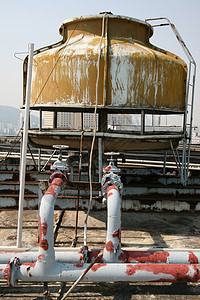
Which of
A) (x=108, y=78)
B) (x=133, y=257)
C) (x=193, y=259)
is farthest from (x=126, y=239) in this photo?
(x=108, y=78)

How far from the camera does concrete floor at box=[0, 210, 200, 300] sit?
14.7 feet

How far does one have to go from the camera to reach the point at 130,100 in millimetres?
6992

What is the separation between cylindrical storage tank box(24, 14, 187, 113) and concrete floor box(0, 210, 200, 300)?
11.7ft

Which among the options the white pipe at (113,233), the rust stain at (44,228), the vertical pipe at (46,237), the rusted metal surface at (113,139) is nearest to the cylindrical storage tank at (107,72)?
the rusted metal surface at (113,139)

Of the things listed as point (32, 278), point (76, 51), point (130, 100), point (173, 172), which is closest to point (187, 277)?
point (32, 278)

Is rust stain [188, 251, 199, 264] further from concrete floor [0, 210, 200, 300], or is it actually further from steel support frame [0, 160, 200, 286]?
concrete floor [0, 210, 200, 300]

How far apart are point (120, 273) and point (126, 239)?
2.92 metres

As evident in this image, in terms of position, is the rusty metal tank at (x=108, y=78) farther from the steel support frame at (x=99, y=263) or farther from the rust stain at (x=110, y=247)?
the rust stain at (x=110, y=247)

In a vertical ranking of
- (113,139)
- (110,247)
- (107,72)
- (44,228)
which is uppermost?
(107,72)

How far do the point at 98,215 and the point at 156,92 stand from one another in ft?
14.7

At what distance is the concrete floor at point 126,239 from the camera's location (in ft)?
14.7

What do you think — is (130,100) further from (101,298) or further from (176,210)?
(101,298)

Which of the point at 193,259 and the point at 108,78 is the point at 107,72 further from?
the point at 193,259

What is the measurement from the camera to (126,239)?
6.74 metres
